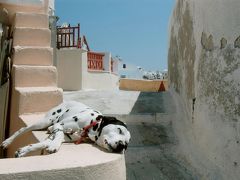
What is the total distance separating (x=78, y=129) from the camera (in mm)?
3945

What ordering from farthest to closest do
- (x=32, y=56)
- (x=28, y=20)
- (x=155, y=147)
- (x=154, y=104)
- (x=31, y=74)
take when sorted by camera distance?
(x=154, y=104), (x=28, y=20), (x=32, y=56), (x=31, y=74), (x=155, y=147)

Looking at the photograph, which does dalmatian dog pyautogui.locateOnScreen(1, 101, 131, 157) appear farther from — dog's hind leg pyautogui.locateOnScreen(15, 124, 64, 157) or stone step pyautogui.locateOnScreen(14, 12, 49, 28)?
stone step pyautogui.locateOnScreen(14, 12, 49, 28)

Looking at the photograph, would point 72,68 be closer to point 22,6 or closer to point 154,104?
point 22,6

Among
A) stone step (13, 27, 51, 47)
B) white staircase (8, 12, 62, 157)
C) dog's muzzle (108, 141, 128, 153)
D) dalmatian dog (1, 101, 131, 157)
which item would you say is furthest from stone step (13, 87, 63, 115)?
dog's muzzle (108, 141, 128, 153)

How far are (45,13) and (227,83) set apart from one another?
470 centimetres

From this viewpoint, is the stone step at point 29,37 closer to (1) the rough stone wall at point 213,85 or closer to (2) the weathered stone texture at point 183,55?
(2) the weathered stone texture at point 183,55

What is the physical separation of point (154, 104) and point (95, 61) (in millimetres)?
9472

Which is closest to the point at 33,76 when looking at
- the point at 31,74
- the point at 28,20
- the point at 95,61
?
the point at 31,74

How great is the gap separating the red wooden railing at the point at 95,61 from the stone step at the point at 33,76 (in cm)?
930

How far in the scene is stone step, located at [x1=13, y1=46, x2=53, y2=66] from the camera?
6.59m

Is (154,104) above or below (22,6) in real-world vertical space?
below

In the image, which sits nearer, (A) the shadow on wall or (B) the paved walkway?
(B) the paved walkway

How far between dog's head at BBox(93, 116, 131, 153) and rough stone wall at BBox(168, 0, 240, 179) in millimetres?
1478

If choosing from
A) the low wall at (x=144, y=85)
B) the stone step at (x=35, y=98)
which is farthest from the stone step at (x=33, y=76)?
the low wall at (x=144, y=85)
